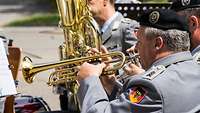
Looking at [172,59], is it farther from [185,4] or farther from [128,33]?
[128,33]

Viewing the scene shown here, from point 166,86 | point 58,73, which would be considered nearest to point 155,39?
point 166,86

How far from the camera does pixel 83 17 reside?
3.62m

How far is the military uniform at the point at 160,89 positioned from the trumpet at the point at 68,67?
1.45 feet

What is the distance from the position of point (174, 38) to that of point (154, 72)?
0.61ft

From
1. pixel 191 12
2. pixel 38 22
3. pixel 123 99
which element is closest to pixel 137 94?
pixel 123 99

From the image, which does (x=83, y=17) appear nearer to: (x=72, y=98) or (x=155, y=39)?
(x=72, y=98)

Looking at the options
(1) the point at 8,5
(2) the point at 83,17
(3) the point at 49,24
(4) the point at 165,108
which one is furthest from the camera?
(1) the point at 8,5

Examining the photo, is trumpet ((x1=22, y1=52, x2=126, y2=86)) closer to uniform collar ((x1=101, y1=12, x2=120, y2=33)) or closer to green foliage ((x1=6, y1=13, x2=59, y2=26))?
uniform collar ((x1=101, y1=12, x2=120, y2=33))

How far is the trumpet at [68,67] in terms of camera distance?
3.02 metres

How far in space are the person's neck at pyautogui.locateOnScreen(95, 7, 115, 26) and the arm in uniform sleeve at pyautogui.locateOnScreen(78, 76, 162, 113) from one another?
1458 mm

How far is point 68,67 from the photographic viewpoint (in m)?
3.12

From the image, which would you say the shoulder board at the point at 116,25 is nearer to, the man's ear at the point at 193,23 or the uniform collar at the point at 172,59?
the man's ear at the point at 193,23

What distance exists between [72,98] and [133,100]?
1.51 meters

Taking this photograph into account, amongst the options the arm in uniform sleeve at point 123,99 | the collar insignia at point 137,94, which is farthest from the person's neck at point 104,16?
the collar insignia at point 137,94
